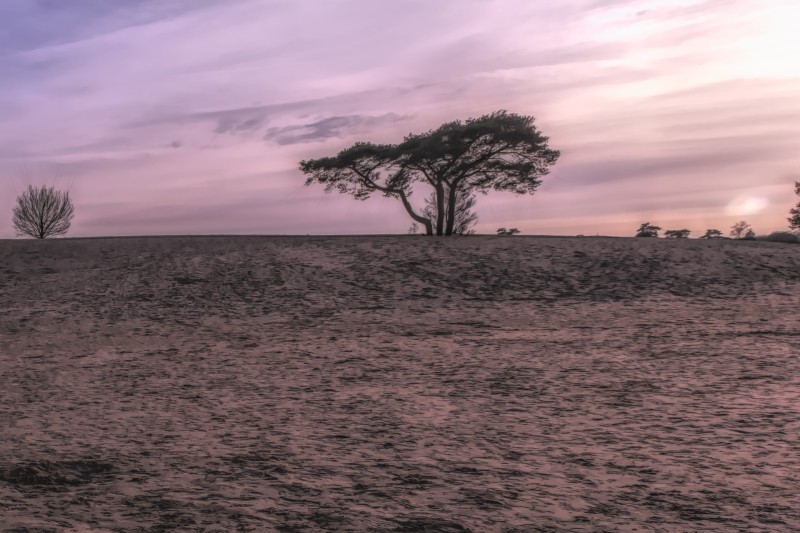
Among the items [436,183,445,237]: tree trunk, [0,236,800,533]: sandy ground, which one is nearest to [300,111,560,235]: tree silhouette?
[436,183,445,237]: tree trunk

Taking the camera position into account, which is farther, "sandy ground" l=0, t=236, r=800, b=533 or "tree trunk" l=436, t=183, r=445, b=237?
"tree trunk" l=436, t=183, r=445, b=237

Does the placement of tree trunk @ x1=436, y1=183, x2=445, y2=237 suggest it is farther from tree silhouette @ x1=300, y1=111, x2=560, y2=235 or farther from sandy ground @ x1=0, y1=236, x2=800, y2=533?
sandy ground @ x1=0, y1=236, x2=800, y2=533

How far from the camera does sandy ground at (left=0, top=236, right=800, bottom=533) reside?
3061mm

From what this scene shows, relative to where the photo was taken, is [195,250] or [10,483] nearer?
[10,483]

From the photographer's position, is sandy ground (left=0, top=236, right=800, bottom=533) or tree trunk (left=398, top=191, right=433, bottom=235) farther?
tree trunk (left=398, top=191, right=433, bottom=235)

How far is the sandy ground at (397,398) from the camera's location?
10.0 ft

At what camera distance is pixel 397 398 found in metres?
5.25

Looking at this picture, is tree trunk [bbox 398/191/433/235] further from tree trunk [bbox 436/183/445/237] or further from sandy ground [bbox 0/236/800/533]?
sandy ground [bbox 0/236/800/533]

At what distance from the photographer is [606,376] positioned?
589 cm

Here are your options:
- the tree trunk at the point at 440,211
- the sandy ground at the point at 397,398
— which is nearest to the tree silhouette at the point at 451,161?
the tree trunk at the point at 440,211

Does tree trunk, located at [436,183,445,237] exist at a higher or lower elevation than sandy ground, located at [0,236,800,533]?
higher

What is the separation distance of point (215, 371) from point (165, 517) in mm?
3525

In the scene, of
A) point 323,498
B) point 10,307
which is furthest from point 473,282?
point 323,498

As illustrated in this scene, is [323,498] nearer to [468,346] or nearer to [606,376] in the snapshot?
[606,376]
